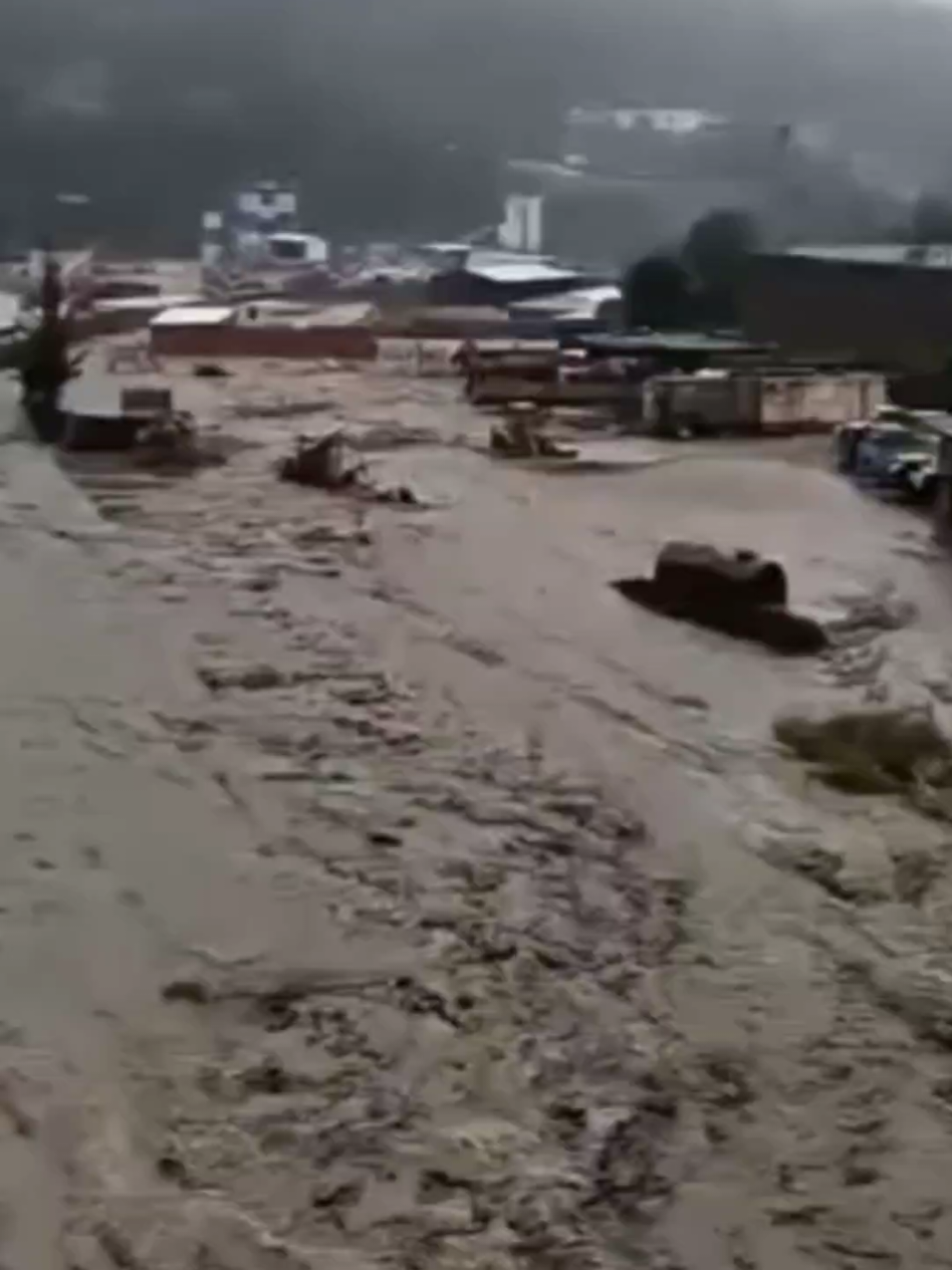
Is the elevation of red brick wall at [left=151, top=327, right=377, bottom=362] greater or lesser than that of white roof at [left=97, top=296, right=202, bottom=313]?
lesser

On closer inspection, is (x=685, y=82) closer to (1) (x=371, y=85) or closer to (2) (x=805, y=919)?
(1) (x=371, y=85)

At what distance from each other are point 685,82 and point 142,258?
A: 774cm

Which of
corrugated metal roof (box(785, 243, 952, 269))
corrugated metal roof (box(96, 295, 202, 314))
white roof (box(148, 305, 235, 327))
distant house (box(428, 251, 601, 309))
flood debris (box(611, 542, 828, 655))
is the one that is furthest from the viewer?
distant house (box(428, 251, 601, 309))

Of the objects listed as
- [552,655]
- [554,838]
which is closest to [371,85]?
[552,655]

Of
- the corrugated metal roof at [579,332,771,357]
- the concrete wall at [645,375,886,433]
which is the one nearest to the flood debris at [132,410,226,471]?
the concrete wall at [645,375,886,433]

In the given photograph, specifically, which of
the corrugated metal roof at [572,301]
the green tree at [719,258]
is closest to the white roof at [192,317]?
the corrugated metal roof at [572,301]

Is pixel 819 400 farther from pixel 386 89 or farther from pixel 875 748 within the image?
pixel 386 89

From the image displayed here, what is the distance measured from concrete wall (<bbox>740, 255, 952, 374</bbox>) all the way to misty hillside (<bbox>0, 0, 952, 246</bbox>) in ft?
26.3

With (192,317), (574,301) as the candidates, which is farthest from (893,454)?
(574,301)

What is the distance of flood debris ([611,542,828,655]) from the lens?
6.17 metres

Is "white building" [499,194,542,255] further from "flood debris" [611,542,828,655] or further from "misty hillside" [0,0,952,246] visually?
"flood debris" [611,542,828,655]

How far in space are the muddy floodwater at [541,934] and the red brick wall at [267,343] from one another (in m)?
5.95

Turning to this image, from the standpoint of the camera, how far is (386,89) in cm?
2280

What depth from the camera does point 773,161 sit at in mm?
21234
